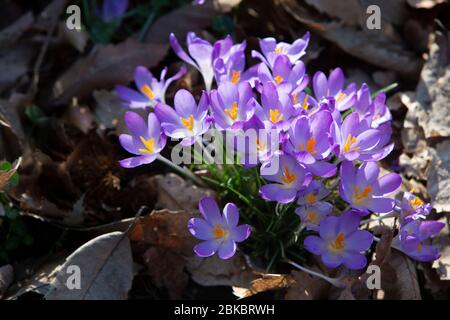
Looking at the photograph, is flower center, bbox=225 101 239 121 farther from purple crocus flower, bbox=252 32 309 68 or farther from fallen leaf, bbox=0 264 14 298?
fallen leaf, bbox=0 264 14 298

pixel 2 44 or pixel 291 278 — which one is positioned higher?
pixel 2 44

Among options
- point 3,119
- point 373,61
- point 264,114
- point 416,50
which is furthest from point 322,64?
point 3,119

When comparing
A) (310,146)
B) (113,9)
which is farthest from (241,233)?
(113,9)

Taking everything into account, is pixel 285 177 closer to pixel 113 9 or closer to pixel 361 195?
pixel 361 195

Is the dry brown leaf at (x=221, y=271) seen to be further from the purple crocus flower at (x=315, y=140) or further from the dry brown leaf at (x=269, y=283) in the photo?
the purple crocus flower at (x=315, y=140)

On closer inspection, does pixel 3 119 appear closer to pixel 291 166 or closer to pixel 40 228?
pixel 40 228
